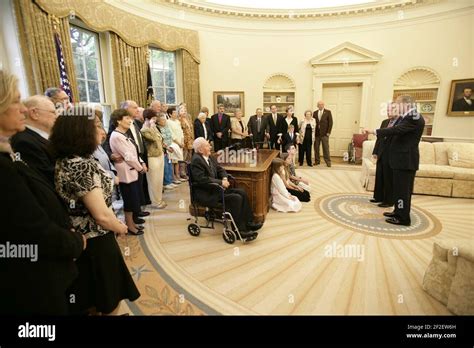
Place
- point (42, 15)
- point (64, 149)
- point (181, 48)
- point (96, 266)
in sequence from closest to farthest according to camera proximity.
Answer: point (64, 149), point (96, 266), point (42, 15), point (181, 48)

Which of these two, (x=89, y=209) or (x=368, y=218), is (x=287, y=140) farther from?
(x=89, y=209)

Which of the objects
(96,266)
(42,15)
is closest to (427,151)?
(96,266)

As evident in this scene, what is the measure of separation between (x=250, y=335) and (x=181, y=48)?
24.4 feet

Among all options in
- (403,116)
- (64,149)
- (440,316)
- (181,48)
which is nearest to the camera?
(64,149)

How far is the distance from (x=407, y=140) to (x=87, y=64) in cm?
614

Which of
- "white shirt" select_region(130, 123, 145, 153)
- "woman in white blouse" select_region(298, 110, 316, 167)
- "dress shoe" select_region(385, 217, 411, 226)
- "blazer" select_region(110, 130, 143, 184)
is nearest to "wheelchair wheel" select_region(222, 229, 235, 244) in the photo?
"blazer" select_region(110, 130, 143, 184)

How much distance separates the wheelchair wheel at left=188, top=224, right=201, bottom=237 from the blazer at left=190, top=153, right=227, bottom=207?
1.31ft

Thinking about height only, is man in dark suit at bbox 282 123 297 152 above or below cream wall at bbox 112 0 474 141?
below

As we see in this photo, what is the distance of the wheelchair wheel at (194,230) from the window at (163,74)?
4838 mm

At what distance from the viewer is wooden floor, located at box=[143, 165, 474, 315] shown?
7.41ft

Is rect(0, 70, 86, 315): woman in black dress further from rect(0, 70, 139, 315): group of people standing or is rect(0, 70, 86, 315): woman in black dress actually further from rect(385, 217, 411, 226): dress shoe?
rect(385, 217, 411, 226): dress shoe

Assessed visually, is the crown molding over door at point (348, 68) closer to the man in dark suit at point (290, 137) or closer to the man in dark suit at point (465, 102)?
the man in dark suit at point (290, 137)

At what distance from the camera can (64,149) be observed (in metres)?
1.39

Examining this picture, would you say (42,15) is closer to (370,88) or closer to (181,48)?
(181,48)
